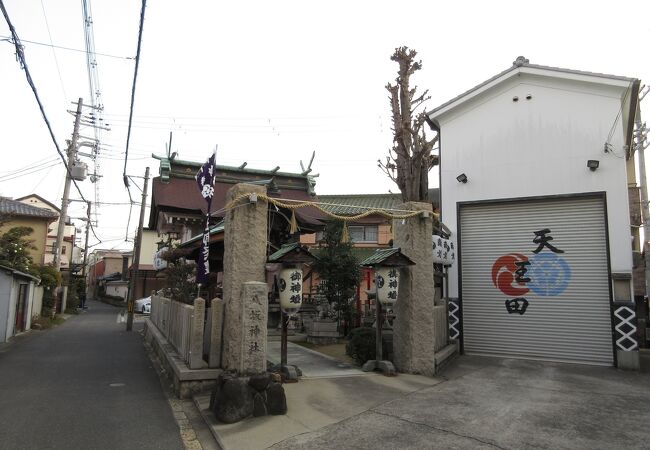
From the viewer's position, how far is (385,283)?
10203 millimetres

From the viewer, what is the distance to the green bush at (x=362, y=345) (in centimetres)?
1097

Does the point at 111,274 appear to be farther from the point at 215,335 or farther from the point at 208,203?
the point at 215,335

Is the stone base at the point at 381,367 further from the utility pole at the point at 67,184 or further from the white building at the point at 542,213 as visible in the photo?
the utility pole at the point at 67,184

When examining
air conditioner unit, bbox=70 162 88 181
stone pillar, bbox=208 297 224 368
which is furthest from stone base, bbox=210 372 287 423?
air conditioner unit, bbox=70 162 88 181

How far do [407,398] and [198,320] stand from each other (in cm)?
449

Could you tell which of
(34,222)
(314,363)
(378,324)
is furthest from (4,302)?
(34,222)

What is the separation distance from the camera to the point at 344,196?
104 feet

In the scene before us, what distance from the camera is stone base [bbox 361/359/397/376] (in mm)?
10008

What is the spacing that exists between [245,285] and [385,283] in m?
3.58

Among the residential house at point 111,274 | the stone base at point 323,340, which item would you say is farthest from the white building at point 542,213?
the residential house at point 111,274

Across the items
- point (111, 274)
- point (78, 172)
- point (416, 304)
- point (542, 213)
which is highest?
point (78, 172)

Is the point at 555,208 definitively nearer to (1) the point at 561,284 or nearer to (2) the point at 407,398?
(1) the point at 561,284

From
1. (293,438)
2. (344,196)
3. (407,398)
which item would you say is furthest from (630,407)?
(344,196)

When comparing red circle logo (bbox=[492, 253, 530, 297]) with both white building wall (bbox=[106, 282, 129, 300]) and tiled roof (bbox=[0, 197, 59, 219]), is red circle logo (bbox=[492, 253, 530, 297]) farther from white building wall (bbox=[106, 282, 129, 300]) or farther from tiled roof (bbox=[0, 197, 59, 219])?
white building wall (bbox=[106, 282, 129, 300])
